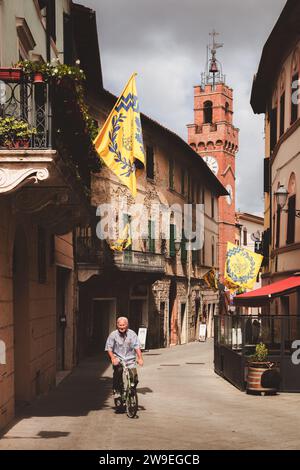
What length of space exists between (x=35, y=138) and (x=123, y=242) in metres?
20.8

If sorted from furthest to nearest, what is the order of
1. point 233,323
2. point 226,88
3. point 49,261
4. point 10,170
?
1. point 226,88
2. point 233,323
3. point 49,261
4. point 10,170

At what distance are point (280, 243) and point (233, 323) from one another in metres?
5.28

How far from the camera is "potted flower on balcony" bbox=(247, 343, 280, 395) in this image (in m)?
16.5

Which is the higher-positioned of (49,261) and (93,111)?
(93,111)

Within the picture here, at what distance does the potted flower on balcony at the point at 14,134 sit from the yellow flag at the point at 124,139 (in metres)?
4.25

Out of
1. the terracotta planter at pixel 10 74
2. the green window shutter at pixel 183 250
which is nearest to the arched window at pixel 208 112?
the green window shutter at pixel 183 250

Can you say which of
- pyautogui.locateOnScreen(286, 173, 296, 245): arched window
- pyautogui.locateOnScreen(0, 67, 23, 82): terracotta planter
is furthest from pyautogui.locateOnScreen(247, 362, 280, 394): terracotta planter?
pyautogui.locateOnScreen(0, 67, 23, 82): terracotta planter

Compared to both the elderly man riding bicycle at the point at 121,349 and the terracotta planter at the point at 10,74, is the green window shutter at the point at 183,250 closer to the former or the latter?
the elderly man riding bicycle at the point at 121,349

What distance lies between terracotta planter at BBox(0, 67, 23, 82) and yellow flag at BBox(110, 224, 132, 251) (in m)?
19.9

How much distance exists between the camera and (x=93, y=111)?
29.4 m

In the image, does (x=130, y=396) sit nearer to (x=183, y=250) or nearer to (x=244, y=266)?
(x=244, y=266)

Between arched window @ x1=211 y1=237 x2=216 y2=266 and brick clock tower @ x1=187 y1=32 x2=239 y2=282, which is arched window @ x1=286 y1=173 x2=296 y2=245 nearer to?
arched window @ x1=211 y1=237 x2=216 y2=266
